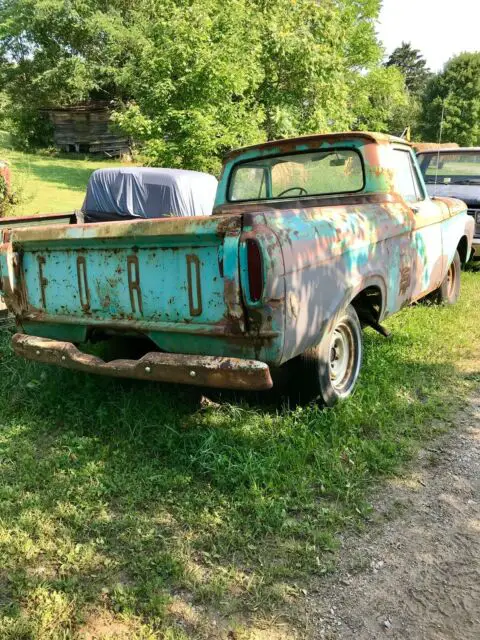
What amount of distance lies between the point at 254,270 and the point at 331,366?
1.32m

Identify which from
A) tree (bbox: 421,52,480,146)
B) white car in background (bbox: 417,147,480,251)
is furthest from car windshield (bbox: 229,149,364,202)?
tree (bbox: 421,52,480,146)

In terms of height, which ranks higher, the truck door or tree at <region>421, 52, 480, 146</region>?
tree at <region>421, 52, 480, 146</region>

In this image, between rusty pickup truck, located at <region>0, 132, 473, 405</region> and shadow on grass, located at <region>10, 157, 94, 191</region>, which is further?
shadow on grass, located at <region>10, 157, 94, 191</region>

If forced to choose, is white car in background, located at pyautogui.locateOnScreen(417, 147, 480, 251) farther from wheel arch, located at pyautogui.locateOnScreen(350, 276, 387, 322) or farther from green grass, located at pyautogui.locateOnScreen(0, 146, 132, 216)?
green grass, located at pyautogui.locateOnScreen(0, 146, 132, 216)

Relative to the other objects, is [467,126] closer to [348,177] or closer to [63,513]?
Answer: [348,177]

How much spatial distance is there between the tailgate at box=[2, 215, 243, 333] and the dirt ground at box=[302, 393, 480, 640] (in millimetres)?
1224

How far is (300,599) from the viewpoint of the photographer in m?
2.17

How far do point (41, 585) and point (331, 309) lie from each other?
201 centimetres

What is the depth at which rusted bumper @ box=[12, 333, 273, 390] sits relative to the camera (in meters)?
2.78

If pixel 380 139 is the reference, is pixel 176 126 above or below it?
above

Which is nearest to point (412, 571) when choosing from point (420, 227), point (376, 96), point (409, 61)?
point (420, 227)

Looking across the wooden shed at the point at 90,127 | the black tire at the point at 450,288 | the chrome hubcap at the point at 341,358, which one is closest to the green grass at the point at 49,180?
the wooden shed at the point at 90,127

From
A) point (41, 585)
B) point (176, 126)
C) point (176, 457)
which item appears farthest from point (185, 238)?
point (176, 126)

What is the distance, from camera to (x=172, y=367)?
296cm
